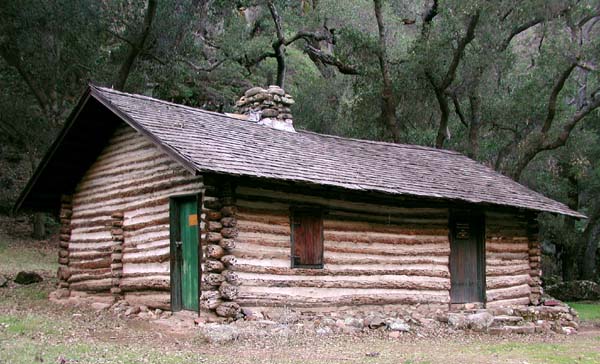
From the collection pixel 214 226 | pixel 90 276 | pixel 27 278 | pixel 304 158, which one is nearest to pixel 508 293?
pixel 304 158

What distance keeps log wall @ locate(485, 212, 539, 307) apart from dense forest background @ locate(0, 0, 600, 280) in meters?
5.75

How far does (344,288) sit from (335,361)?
4.51m

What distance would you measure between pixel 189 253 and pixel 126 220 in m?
2.44

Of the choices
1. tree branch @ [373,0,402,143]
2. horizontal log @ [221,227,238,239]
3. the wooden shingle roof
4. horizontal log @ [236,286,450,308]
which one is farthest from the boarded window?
tree branch @ [373,0,402,143]

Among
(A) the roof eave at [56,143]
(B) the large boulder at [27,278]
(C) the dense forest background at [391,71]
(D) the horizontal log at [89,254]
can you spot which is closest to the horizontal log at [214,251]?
(D) the horizontal log at [89,254]

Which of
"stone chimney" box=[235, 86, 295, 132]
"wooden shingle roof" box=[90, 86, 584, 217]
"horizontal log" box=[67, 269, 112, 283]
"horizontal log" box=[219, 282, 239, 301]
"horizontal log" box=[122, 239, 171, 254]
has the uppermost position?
"stone chimney" box=[235, 86, 295, 132]

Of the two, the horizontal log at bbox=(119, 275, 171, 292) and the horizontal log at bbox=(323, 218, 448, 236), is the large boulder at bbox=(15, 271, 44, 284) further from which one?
the horizontal log at bbox=(323, 218, 448, 236)

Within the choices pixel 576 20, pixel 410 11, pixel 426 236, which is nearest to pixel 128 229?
pixel 426 236

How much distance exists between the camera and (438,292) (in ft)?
51.4

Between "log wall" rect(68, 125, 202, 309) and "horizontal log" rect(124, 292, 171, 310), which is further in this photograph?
"log wall" rect(68, 125, 202, 309)

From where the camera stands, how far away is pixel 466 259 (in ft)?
54.7

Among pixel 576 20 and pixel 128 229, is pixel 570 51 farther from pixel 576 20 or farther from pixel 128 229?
pixel 128 229

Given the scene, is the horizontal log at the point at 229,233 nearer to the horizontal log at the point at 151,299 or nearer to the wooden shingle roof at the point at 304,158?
the wooden shingle roof at the point at 304,158

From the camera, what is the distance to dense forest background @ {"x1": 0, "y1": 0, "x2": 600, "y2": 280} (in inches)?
885
